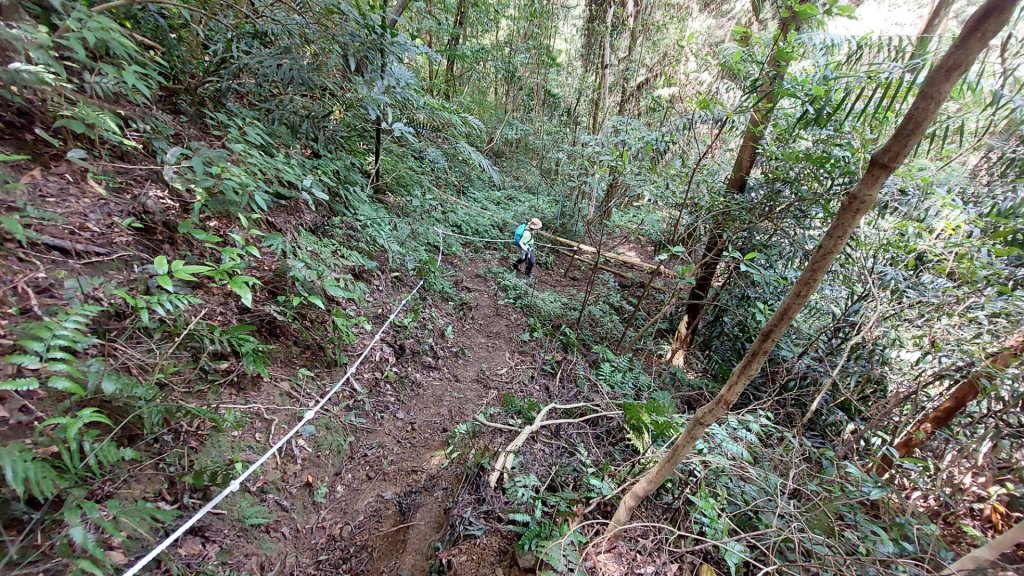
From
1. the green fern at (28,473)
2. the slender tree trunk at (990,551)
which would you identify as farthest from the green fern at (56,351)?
the slender tree trunk at (990,551)

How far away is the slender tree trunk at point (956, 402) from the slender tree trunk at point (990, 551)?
2161 millimetres

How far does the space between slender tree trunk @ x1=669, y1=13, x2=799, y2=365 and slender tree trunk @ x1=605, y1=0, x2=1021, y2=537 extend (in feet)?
8.52

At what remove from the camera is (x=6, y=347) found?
1.75 metres

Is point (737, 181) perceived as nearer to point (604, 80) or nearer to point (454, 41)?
point (604, 80)

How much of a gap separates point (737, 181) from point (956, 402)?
3168 mm

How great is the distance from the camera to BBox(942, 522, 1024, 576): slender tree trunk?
145 cm

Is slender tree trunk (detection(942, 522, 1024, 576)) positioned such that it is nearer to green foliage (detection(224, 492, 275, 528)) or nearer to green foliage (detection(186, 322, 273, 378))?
green foliage (detection(224, 492, 275, 528))

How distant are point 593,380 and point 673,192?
108 inches

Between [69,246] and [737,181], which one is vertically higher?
[737,181]

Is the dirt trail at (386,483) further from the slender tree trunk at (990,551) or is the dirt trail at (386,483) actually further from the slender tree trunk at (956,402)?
the slender tree trunk at (956,402)

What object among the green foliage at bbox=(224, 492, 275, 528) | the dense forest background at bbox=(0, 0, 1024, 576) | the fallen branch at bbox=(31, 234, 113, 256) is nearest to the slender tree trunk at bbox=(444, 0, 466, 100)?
the dense forest background at bbox=(0, 0, 1024, 576)

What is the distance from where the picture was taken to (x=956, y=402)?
11.9ft

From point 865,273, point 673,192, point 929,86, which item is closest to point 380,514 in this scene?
point 929,86

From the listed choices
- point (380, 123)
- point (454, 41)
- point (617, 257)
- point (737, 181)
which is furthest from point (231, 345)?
point (454, 41)
